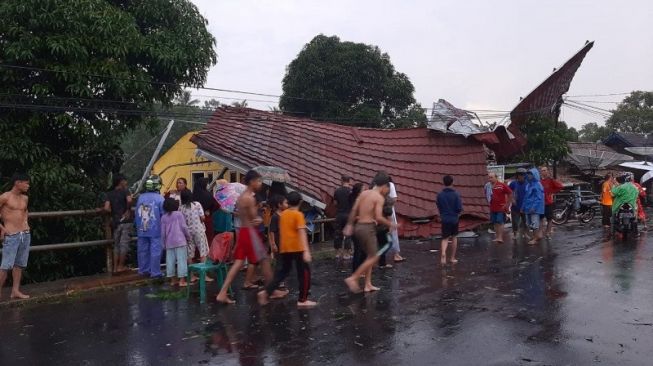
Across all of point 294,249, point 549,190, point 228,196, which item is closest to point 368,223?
point 294,249

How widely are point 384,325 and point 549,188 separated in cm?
870

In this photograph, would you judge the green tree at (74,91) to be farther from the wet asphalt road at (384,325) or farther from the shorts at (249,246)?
the shorts at (249,246)

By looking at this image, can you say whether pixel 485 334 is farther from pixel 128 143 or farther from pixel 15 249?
pixel 128 143

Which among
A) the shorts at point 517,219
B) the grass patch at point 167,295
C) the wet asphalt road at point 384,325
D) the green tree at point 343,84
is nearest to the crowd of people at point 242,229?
the grass patch at point 167,295

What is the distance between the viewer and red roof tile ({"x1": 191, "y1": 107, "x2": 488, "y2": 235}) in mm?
14523

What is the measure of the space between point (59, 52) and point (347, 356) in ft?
26.9

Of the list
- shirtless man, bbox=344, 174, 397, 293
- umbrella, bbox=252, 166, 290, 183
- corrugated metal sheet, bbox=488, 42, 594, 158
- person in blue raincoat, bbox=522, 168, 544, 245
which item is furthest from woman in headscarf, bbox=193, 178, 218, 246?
corrugated metal sheet, bbox=488, 42, 594, 158

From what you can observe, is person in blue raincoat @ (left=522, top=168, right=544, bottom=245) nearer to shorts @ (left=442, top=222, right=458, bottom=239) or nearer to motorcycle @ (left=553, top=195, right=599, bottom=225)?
shorts @ (left=442, top=222, right=458, bottom=239)

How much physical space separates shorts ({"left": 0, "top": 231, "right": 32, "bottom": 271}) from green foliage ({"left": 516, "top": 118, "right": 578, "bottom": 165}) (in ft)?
60.0

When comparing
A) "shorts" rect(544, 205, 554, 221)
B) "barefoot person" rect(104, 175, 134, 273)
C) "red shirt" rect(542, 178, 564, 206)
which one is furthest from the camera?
"shorts" rect(544, 205, 554, 221)

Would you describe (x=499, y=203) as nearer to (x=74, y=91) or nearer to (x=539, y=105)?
(x=539, y=105)

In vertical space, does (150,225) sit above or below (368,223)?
below

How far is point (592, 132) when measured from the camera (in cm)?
5528

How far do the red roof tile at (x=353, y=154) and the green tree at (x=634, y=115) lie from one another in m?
31.1
